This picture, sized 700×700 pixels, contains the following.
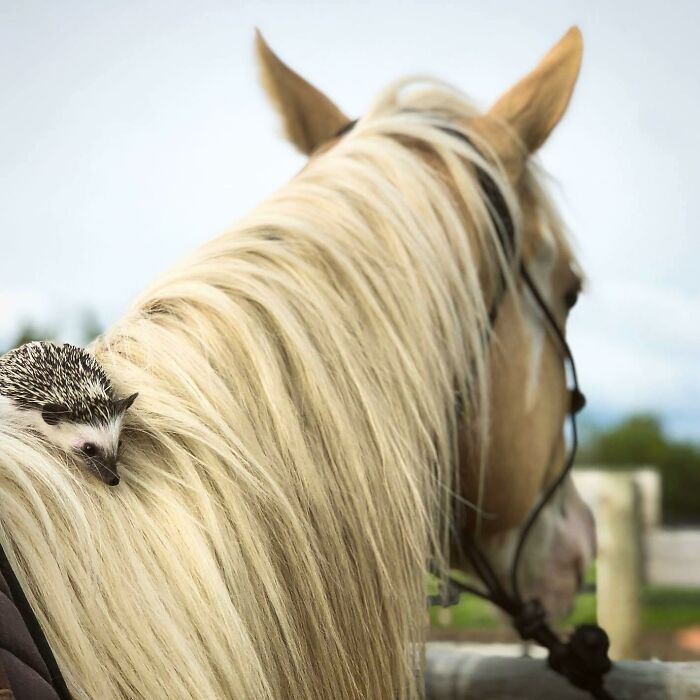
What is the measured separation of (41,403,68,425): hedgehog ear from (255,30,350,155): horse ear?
65 cm

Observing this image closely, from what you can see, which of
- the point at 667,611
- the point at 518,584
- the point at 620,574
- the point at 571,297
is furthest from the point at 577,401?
the point at 667,611

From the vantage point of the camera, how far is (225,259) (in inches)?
31.7

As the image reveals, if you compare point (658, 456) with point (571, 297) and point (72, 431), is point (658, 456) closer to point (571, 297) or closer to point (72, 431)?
point (571, 297)

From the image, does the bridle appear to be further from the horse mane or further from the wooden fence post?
the wooden fence post

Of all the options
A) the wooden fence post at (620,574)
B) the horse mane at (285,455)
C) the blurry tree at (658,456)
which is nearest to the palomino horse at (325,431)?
the horse mane at (285,455)

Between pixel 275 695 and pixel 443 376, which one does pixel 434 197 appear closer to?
pixel 443 376

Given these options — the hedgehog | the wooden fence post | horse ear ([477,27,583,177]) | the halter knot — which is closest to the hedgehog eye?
the hedgehog

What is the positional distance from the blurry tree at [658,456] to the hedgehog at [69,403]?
31.2 ft

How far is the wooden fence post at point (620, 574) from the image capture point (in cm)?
228

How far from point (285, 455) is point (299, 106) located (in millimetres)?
654

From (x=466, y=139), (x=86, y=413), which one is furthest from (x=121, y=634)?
(x=466, y=139)

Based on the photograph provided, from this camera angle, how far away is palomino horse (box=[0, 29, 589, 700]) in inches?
22.7

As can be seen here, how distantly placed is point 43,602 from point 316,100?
847mm

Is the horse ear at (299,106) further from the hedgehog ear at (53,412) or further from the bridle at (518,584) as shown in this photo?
the hedgehog ear at (53,412)
